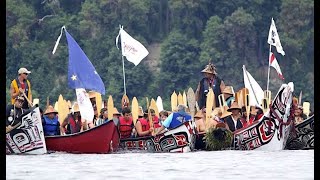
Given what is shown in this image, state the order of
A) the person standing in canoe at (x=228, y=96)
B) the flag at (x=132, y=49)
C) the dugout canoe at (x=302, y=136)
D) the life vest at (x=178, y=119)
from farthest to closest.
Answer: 1. the flag at (x=132, y=49)
2. the person standing in canoe at (x=228, y=96)
3. the dugout canoe at (x=302, y=136)
4. the life vest at (x=178, y=119)

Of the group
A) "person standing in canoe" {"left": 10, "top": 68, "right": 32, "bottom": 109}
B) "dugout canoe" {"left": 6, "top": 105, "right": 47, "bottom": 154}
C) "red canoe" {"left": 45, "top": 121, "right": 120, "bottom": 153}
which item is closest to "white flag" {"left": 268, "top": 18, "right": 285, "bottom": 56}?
"red canoe" {"left": 45, "top": 121, "right": 120, "bottom": 153}

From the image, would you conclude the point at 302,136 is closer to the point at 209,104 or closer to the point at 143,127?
the point at 209,104

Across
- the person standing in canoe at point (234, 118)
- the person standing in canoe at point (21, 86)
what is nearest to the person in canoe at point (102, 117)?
the person standing in canoe at point (21, 86)

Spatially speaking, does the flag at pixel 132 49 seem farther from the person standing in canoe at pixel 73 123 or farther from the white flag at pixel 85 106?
the white flag at pixel 85 106

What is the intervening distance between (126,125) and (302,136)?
2994 millimetres

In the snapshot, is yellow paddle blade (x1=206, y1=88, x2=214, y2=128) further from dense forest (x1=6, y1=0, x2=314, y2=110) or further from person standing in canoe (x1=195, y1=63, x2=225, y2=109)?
dense forest (x1=6, y1=0, x2=314, y2=110)

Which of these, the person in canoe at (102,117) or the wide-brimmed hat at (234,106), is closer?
the wide-brimmed hat at (234,106)

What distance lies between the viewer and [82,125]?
26109 mm

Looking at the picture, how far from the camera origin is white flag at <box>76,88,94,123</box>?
25.6m

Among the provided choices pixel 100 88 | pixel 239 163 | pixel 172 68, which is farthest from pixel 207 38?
pixel 239 163

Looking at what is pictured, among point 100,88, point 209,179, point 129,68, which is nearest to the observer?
point 209,179

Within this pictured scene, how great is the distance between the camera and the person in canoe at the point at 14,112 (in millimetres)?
24547
